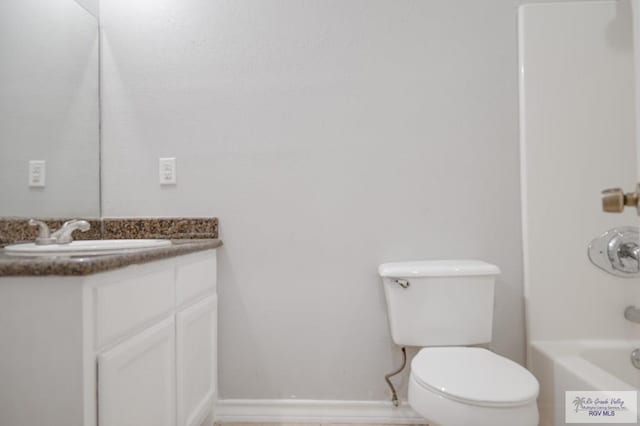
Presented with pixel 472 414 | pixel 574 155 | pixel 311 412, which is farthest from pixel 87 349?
pixel 574 155

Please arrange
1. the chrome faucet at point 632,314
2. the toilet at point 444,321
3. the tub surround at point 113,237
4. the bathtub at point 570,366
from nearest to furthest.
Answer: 1. the tub surround at point 113,237
2. the toilet at point 444,321
3. the bathtub at point 570,366
4. the chrome faucet at point 632,314

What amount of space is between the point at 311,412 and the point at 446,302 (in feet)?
2.51

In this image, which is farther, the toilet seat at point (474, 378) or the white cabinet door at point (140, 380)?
the toilet seat at point (474, 378)

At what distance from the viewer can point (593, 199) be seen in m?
1.54

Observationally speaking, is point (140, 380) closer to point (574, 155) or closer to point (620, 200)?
point (620, 200)

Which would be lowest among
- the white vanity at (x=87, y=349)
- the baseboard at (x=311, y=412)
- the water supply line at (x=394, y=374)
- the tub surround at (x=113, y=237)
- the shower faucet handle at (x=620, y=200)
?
the baseboard at (x=311, y=412)

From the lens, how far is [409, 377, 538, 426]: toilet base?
0.97m

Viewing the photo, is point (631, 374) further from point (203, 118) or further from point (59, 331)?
point (203, 118)

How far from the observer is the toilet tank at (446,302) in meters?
1.40

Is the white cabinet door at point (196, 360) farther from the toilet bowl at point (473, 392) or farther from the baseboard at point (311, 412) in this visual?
the toilet bowl at point (473, 392)

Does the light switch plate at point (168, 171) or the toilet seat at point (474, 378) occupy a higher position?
the light switch plate at point (168, 171)

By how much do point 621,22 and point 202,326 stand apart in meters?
2.09

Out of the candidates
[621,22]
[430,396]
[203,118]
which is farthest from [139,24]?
[621,22]

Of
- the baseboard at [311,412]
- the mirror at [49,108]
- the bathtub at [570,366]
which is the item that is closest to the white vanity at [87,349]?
the baseboard at [311,412]
